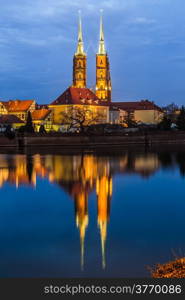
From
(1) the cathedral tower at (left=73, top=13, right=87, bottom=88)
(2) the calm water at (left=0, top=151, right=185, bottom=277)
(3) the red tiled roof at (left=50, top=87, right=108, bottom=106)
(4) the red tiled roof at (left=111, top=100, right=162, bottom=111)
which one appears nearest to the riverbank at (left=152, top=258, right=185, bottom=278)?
(2) the calm water at (left=0, top=151, right=185, bottom=277)

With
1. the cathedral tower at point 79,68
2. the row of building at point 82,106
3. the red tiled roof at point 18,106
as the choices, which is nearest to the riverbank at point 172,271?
the row of building at point 82,106

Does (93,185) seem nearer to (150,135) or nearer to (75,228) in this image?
(75,228)

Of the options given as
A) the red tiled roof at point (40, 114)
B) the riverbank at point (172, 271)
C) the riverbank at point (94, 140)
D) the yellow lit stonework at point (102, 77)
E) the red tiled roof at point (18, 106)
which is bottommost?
the riverbank at point (172, 271)

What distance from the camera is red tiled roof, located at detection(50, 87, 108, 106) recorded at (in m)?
89.6

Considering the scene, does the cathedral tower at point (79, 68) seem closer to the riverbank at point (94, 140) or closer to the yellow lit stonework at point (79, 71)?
the yellow lit stonework at point (79, 71)

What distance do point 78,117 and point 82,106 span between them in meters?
9.26

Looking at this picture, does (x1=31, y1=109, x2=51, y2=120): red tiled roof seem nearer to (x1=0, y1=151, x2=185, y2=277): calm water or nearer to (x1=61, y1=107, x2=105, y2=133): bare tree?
(x1=61, y1=107, x2=105, y2=133): bare tree

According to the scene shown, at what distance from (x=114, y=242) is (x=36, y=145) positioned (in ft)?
168

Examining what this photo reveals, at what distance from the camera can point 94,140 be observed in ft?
224

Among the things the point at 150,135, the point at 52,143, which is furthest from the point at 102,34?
the point at 52,143

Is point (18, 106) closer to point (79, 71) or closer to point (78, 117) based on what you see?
point (78, 117)

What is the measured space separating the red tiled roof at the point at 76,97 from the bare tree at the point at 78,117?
1.78 m

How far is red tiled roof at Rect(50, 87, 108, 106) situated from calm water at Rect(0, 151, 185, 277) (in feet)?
208

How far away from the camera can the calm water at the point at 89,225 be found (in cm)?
987
